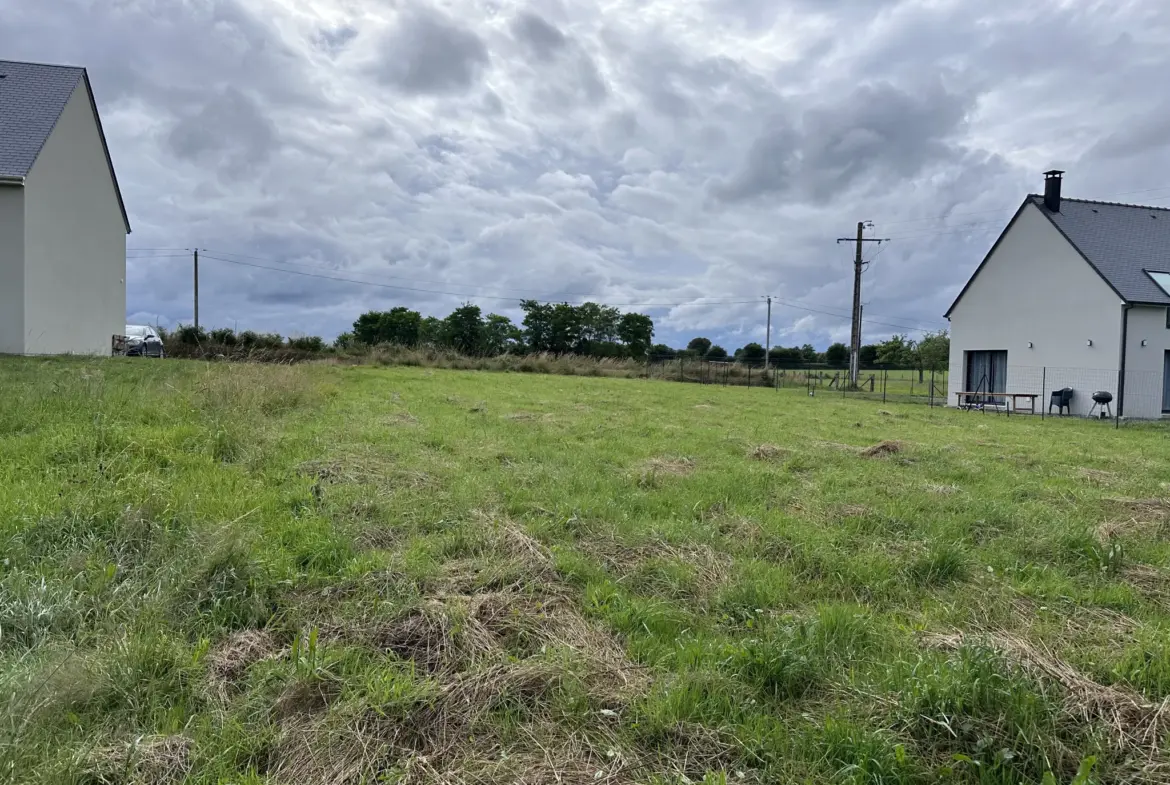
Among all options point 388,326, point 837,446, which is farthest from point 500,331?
point 837,446

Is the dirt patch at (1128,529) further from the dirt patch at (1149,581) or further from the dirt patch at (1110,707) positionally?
the dirt patch at (1110,707)

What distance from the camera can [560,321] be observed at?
1948 inches

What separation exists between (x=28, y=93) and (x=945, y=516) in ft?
79.0

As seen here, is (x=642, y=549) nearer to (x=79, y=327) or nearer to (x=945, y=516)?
(x=945, y=516)

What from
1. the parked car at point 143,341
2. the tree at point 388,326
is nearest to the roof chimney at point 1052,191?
the parked car at point 143,341

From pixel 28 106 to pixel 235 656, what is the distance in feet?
70.6

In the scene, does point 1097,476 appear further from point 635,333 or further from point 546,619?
point 635,333

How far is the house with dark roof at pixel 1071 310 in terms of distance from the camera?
18125 millimetres

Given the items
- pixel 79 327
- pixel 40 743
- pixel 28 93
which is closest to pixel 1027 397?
pixel 40 743

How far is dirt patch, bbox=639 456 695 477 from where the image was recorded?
243 inches

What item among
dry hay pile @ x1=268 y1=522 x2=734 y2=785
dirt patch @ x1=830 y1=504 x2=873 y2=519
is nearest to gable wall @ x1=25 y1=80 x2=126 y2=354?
dry hay pile @ x1=268 y1=522 x2=734 y2=785

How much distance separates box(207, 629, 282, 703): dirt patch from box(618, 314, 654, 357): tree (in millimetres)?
50391

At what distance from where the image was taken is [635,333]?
54.5m

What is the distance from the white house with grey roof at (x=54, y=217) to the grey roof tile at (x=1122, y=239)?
30164 millimetres
